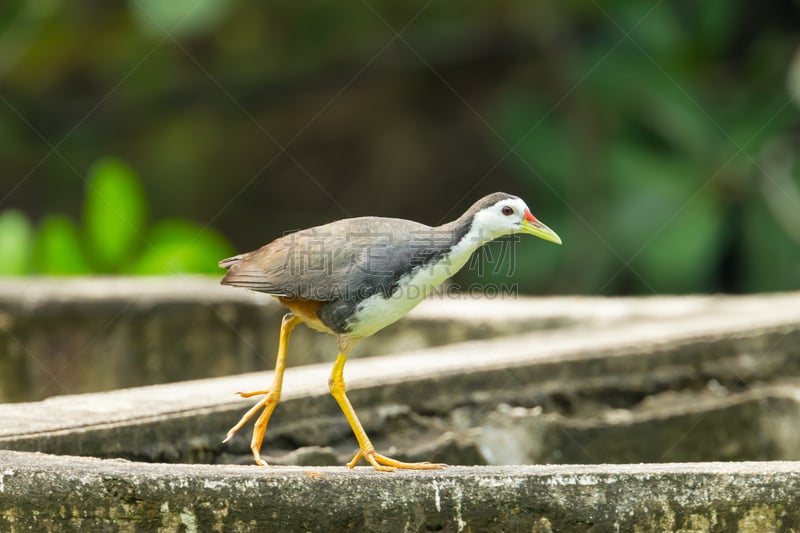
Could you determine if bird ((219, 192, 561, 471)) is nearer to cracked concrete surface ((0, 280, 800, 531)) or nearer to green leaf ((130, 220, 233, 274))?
cracked concrete surface ((0, 280, 800, 531))

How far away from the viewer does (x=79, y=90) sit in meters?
13.0

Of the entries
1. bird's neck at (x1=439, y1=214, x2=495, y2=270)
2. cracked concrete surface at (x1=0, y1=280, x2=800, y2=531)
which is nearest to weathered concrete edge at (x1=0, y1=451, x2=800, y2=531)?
cracked concrete surface at (x1=0, y1=280, x2=800, y2=531)

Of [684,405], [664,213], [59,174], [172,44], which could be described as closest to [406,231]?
[684,405]

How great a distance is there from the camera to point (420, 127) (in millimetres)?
13672

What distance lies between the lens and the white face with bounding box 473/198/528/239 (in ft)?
11.9

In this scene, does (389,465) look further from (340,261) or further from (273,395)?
(340,261)

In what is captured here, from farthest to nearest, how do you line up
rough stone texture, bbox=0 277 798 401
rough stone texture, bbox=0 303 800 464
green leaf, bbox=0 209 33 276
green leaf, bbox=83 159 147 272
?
1. green leaf, bbox=83 159 147 272
2. green leaf, bbox=0 209 33 276
3. rough stone texture, bbox=0 277 798 401
4. rough stone texture, bbox=0 303 800 464

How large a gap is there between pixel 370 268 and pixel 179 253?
496 cm

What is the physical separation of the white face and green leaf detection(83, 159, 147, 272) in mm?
5361

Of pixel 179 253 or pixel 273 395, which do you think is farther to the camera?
pixel 179 253

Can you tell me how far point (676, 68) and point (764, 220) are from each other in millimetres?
1737

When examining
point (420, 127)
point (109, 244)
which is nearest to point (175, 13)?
point (109, 244)

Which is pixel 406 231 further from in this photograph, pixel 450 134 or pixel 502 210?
pixel 450 134

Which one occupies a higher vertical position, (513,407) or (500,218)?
(500,218)
